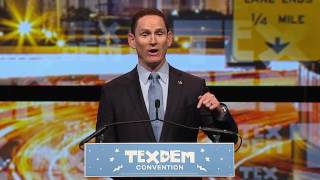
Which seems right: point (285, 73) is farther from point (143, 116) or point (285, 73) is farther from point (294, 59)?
point (143, 116)

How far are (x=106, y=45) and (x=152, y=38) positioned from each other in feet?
6.56

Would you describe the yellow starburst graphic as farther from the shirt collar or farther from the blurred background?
the shirt collar

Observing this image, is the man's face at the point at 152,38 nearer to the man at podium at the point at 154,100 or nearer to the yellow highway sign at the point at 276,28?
the man at podium at the point at 154,100

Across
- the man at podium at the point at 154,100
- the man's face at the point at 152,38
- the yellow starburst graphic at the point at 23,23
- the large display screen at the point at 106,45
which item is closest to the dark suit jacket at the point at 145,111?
the man at podium at the point at 154,100

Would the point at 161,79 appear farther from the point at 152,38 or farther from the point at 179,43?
the point at 179,43

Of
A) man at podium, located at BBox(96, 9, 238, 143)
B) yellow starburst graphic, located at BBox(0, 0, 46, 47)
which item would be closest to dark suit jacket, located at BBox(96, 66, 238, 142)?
man at podium, located at BBox(96, 9, 238, 143)

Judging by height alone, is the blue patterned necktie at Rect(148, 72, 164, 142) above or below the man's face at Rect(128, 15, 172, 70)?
below

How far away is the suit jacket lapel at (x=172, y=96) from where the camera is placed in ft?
6.89

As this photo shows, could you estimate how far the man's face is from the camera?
2123mm

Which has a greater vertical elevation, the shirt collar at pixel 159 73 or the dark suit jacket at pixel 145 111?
the shirt collar at pixel 159 73

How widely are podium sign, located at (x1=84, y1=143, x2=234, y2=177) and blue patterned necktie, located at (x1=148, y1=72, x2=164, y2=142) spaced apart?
16cm

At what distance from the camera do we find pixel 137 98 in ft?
7.07

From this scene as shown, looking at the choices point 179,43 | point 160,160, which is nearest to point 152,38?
point 160,160

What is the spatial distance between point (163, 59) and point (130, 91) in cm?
16
